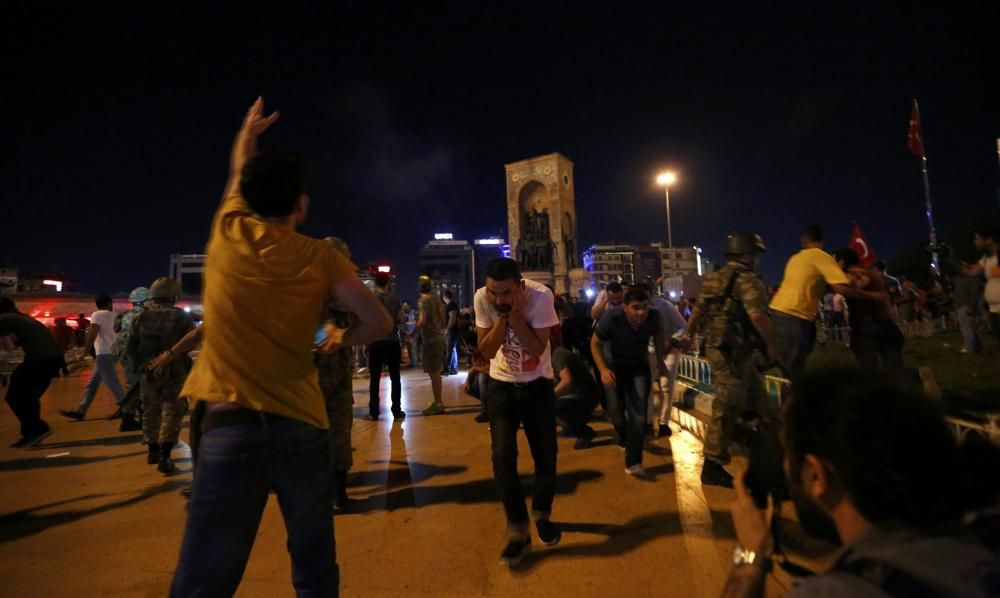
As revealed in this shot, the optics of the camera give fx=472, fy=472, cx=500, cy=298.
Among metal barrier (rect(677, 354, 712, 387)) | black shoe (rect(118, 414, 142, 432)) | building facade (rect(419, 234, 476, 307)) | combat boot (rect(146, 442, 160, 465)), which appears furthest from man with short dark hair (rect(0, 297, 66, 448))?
building facade (rect(419, 234, 476, 307))

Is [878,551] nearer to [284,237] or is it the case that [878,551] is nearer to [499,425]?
[284,237]

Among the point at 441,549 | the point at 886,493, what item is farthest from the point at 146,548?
the point at 886,493

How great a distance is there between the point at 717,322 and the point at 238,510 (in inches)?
151

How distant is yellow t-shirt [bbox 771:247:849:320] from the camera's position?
440cm

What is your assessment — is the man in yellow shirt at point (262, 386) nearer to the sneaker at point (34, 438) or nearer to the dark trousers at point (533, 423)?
the dark trousers at point (533, 423)

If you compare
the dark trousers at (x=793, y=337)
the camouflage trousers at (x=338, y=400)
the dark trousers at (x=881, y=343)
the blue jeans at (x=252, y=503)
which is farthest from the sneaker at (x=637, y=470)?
the blue jeans at (x=252, y=503)

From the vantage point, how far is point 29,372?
5707 mm

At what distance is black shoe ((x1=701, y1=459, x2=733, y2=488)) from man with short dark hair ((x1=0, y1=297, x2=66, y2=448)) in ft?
24.4

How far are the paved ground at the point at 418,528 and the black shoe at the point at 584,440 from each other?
0.33ft

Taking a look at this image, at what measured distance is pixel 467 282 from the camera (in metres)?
102

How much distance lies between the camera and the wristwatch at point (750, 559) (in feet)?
3.62

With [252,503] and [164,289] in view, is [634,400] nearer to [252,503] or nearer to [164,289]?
[252,503]

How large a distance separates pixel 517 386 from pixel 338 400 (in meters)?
1.57

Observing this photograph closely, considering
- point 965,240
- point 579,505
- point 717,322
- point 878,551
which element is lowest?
point 579,505
